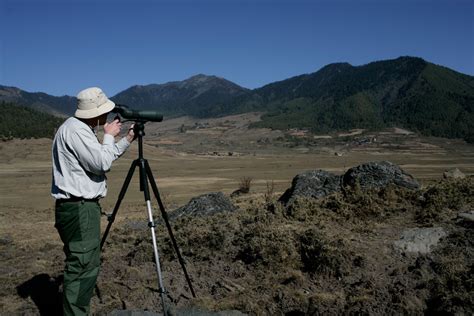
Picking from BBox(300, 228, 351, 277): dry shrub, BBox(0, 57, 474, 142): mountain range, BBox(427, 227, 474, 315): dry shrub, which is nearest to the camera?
BBox(427, 227, 474, 315): dry shrub

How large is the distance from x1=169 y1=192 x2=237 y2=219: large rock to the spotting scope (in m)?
4.79

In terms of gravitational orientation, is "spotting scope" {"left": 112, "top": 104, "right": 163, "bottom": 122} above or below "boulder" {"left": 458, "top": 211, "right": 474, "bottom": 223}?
above

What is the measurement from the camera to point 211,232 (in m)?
5.97

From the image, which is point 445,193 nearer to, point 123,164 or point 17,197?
point 17,197

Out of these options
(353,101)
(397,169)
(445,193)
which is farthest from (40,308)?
(353,101)

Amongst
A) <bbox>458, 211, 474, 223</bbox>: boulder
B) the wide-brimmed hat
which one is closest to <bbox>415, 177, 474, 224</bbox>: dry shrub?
<bbox>458, 211, 474, 223</bbox>: boulder

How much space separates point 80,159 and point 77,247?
0.68m

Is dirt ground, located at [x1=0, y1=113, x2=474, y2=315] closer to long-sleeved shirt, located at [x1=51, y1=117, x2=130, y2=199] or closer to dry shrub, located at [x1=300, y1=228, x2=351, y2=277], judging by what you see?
dry shrub, located at [x1=300, y1=228, x2=351, y2=277]

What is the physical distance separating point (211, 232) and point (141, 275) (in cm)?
125

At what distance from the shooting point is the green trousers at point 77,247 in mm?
3549

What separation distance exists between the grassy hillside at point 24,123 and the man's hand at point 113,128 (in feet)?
124

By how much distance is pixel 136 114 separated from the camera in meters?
3.96

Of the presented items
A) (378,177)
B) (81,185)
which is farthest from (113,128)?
(378,177)

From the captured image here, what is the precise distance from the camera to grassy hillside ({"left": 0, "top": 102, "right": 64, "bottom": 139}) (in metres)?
38.5
